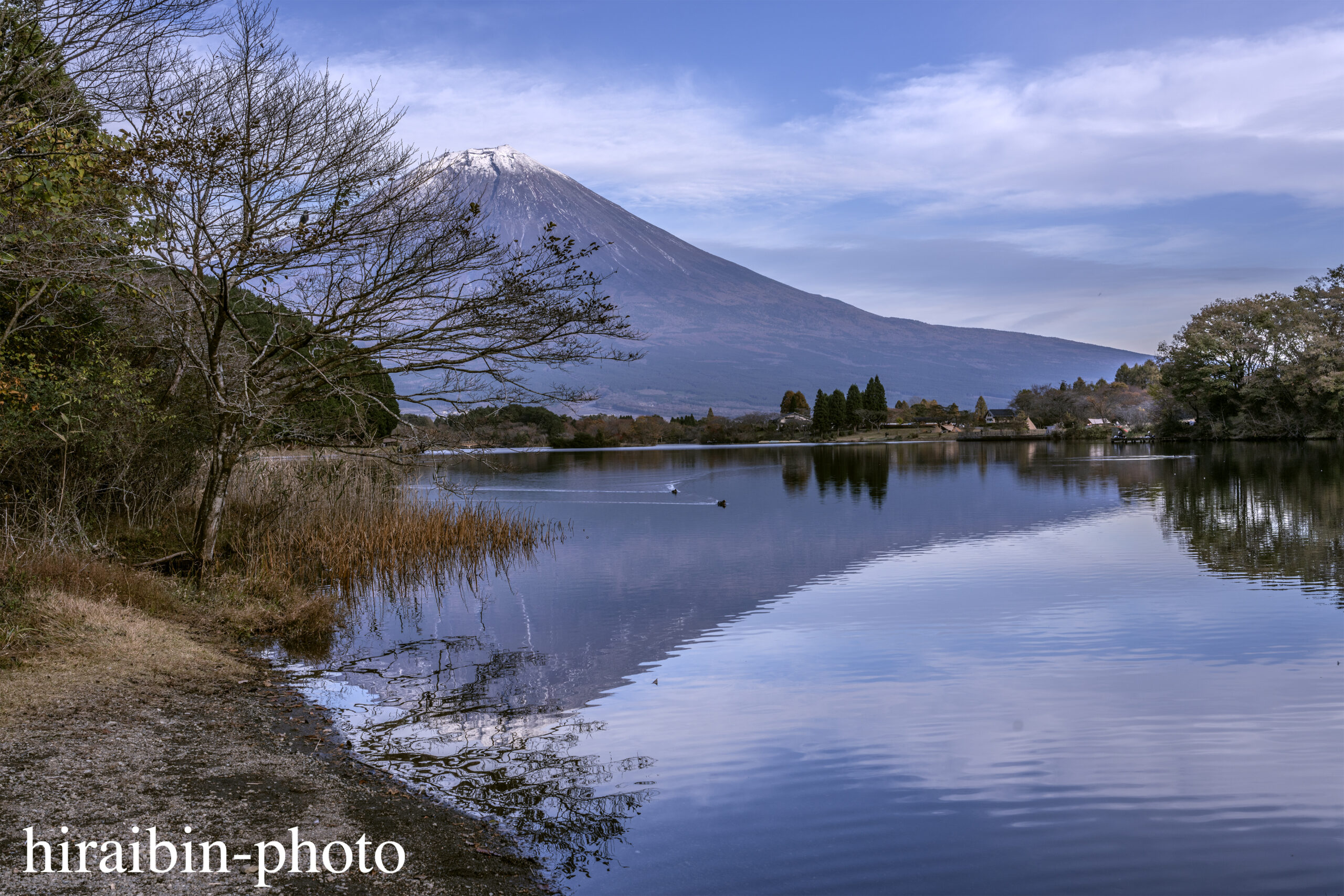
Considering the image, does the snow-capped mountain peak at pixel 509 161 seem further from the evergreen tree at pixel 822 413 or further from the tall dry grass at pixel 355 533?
the tall dry grass at pixel 355 533

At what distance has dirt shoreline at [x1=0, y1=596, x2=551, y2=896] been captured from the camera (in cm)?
407

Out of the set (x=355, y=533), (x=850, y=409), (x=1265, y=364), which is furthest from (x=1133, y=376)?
(x=355, y=533)

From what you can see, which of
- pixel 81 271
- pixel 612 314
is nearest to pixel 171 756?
pixel 81 271

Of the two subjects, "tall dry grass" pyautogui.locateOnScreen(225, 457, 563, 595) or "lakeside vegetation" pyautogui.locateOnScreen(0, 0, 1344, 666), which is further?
"tall dry grass" pyautogui.locateOnScreen(225, 457, 563, 595)

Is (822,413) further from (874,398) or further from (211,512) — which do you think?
(211,512)

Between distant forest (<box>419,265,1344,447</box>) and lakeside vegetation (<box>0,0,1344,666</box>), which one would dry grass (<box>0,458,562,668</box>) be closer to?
lakeside vegetation (<box>0,0,1344,666</box>)

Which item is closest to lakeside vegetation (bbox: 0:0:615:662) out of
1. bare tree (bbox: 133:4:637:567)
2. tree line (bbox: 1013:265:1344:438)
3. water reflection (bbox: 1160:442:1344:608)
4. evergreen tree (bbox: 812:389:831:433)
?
bare tree (bbox: 133:4:637:567)

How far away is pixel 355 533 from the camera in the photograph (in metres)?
15.7

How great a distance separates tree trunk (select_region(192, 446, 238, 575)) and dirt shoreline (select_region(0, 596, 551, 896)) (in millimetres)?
3836

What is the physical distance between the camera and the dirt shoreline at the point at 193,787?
13.4 feet

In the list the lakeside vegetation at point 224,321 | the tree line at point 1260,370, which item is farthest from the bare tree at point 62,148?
the tree line at point 1260,370

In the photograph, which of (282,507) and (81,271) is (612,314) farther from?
(282,507)

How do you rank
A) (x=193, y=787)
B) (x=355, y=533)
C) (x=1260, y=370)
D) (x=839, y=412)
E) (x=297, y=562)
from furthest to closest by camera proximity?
1. (x=839, y=412)
2. (x=1260, y=370)
3. (x=355, y=533)
4. (x=297, y=562)
5. (x=193, y=787)

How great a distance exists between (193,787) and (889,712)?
17.7 feet
